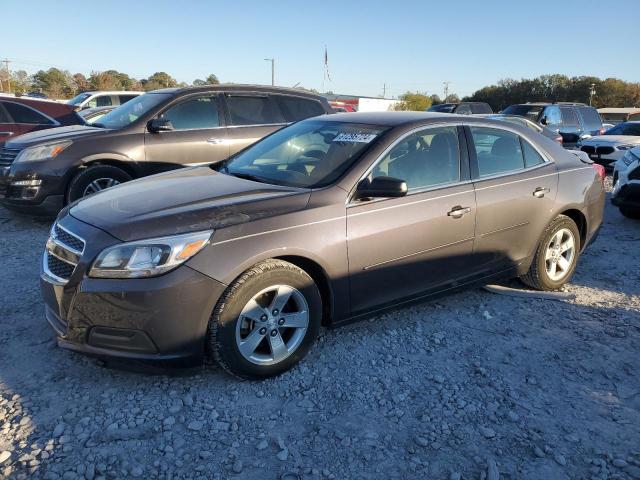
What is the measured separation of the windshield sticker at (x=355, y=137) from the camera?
3729 mm

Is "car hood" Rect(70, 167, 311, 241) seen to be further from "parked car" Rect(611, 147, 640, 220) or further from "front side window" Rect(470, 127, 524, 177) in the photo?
"parked car" Rect(611, 147, 640, 220)

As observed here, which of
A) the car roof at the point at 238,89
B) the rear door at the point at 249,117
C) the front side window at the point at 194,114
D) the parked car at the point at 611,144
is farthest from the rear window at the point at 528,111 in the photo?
the front side window at the point at 194,114

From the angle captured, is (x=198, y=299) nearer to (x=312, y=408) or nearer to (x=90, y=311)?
(x=90, y=311)

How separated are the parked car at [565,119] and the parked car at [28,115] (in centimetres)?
1202

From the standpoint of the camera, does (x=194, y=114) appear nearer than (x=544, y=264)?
No

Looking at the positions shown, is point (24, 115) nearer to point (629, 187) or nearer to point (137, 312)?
point (137, 312)

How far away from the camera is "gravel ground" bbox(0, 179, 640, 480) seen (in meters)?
2.47

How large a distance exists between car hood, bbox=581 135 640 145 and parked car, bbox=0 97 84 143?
11560 mm

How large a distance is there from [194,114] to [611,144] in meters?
10.1

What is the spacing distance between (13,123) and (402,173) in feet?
24.8

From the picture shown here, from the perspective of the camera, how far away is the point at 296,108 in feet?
25.7

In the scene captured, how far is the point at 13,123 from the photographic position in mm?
8508

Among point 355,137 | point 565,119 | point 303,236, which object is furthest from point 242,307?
point 565,119

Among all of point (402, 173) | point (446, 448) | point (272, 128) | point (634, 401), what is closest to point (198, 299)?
point (446, 448)
